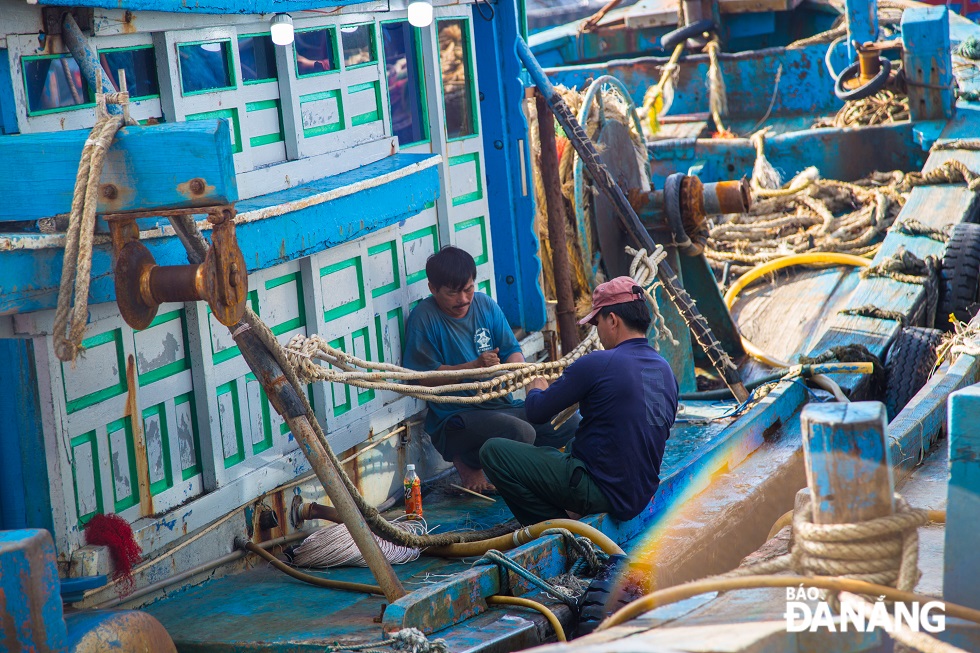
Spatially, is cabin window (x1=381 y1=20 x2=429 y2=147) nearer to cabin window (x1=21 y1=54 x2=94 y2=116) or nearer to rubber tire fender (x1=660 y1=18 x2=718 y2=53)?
cabin window (x1=21 y1=54 x2=94 y2=116)

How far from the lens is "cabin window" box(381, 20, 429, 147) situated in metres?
6.26

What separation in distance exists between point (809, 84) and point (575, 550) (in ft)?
29.5

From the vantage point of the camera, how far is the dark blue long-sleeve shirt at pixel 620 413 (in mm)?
5059

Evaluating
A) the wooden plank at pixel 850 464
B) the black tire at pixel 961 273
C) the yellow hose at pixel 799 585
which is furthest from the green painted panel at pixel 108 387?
the black tire at pixel 961 273

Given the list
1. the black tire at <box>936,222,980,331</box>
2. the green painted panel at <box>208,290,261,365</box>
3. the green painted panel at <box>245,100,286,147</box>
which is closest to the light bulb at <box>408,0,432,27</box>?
the green painted panel at <box>245,100,286,147</box>

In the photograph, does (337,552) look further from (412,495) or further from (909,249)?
(909,249)

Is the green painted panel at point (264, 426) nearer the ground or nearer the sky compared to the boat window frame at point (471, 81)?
nearer the ground

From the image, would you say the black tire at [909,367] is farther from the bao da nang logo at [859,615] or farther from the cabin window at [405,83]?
the bao da nang logo at [859,615]

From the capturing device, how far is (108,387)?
4438 millimetres

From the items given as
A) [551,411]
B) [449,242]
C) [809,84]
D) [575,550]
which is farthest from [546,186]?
[809,84]

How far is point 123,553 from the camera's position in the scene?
4.36 m

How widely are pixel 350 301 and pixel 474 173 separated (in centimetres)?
154

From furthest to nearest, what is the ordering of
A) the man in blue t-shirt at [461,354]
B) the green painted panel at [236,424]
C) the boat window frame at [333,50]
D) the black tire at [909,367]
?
the black tire at [909,367] → the man in blue t-shirt at [461,354] → the boat window frame at [333,50] → the green painted panel at [236,424]

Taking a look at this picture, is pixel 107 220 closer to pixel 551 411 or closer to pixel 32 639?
pixel 32 639
